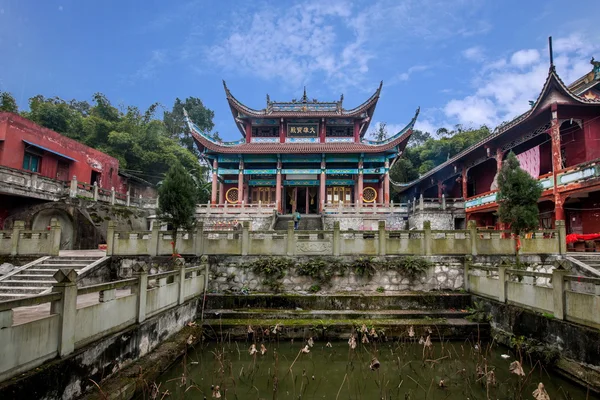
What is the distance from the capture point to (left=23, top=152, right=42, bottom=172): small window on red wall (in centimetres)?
1750

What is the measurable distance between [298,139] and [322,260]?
1739 centimetres

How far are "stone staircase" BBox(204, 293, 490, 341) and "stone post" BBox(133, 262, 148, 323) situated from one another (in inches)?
108

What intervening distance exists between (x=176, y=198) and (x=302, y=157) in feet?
50.6

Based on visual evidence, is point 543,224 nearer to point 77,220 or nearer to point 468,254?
point 468,254

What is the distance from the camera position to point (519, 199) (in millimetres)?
10047

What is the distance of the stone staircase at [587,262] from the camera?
32.7 feet

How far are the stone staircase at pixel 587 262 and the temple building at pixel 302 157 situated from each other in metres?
12.3

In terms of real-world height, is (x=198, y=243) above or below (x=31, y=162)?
below

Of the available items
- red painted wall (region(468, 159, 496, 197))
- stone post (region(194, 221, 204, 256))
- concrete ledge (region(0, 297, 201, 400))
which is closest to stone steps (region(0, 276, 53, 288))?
stone post (region(194, 221, 204, 256))

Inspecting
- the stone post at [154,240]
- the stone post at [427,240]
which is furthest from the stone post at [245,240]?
the stone post at [427,240]

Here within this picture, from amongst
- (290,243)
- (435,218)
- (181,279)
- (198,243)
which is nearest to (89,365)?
(181,279)

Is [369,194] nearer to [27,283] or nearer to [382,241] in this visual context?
[382,241]

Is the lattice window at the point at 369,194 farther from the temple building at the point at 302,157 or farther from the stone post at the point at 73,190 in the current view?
the stone post at the point at 73,190

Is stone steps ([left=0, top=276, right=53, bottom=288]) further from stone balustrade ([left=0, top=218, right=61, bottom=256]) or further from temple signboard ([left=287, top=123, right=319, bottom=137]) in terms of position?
temple signboard ([left=287, top=123, right=319, bottom=137])
